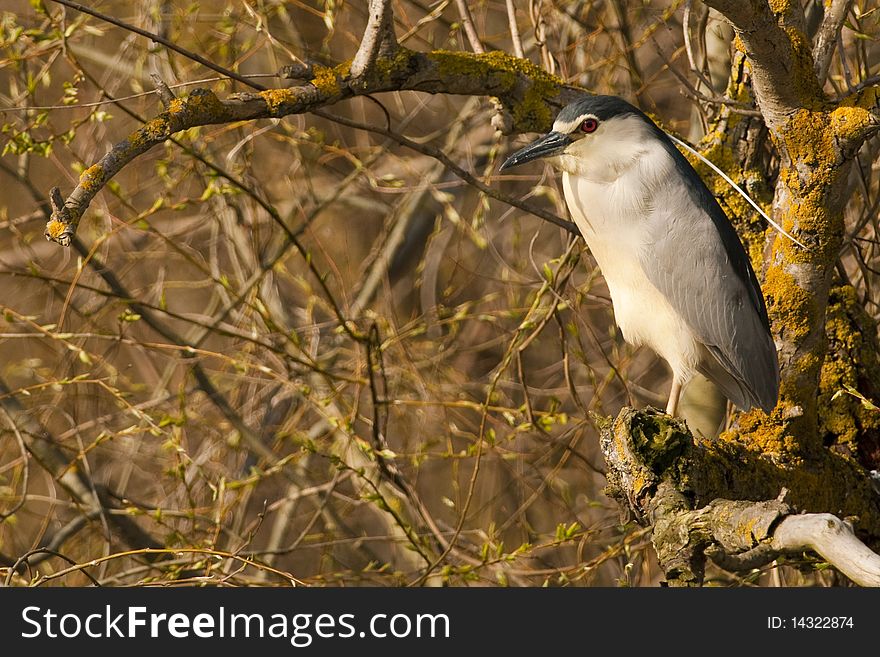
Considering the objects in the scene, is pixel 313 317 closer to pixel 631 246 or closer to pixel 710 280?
pixel 631 246

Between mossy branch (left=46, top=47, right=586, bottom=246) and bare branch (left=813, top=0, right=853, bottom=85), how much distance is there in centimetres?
71

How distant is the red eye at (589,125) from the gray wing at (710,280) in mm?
272

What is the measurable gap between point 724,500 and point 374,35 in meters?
1.45

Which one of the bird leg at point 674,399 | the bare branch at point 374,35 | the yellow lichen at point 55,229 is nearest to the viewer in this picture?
the yellow lichen at point 55,229

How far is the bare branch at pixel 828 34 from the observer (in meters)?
2.58

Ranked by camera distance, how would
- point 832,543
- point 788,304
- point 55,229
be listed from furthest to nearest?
point 788,304, point 55,229, point 832,543

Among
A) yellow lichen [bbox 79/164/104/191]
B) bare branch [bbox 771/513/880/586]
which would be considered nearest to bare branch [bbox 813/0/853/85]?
bare branch [bbox 771/513/880/586]

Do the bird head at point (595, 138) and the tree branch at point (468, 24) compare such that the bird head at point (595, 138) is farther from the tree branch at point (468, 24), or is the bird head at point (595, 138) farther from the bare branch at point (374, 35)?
the bare branch at point (374, 35)

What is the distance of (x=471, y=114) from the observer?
4676 mm

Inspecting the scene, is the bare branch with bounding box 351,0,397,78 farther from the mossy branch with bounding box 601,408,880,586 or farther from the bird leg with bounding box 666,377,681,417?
the bird leg with bounding box 666,377,681,417

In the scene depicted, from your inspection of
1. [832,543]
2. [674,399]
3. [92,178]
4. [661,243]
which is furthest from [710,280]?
[92,178]

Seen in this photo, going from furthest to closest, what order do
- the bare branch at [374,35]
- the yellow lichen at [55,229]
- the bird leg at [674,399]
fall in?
1. the bird leg at [674,399]
2. the bare branch at [374,35]
3. the yellow lichen at [55,229]

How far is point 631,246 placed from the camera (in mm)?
3162

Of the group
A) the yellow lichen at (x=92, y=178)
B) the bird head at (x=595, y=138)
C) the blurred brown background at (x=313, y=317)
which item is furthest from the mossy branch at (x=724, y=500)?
the yellow lichen at (x=92, y=178)
